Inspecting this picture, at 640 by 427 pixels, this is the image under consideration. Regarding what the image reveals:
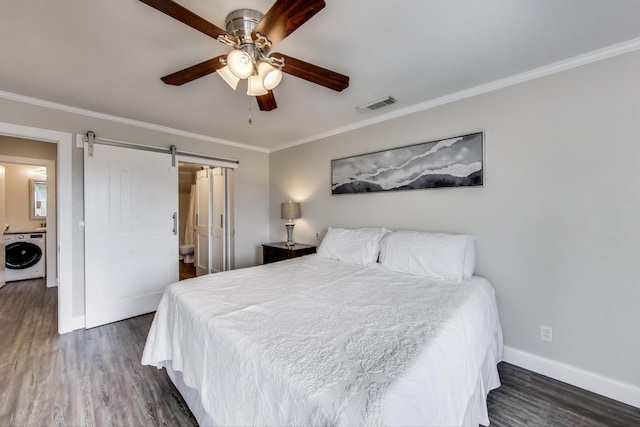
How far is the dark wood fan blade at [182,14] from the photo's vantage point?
1.07 meters

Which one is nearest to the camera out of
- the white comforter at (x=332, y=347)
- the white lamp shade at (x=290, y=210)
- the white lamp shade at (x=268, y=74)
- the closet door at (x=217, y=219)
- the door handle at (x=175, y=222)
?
the white comforter at (x=332, y=347)

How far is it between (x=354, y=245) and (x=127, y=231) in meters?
2.67

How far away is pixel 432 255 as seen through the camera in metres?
2.18

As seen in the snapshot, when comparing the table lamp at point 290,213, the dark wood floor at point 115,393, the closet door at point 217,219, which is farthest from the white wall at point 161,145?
the table lamp at point 290,213

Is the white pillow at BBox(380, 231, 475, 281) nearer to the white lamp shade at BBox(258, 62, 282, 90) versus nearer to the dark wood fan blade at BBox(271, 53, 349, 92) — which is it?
the dark wood fan blade at BBox(271, 53, 349, 92)

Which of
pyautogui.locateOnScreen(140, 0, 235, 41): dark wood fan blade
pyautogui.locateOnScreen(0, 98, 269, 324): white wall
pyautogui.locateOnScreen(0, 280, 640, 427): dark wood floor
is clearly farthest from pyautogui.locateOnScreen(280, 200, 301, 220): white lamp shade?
pyautogui.locateOnScreen(140, 0, 235, 41): dark wood fan blade

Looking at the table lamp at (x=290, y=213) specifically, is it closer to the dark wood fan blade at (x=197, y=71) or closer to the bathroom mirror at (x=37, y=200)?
the dark wood fan blade at (x=197, y=71)

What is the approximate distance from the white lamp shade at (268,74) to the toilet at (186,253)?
515 cm

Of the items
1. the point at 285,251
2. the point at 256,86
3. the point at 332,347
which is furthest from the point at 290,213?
the point at 332,347

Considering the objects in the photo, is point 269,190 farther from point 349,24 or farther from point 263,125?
point 349,24

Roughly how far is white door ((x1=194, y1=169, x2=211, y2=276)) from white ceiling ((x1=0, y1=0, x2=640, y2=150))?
2.13m

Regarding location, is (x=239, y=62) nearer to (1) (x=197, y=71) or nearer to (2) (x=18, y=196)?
(1) (x=197, y=71)

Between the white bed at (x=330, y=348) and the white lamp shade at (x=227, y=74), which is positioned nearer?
the white bed at (x=330, y=348)

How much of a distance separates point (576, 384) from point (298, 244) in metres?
3.09
